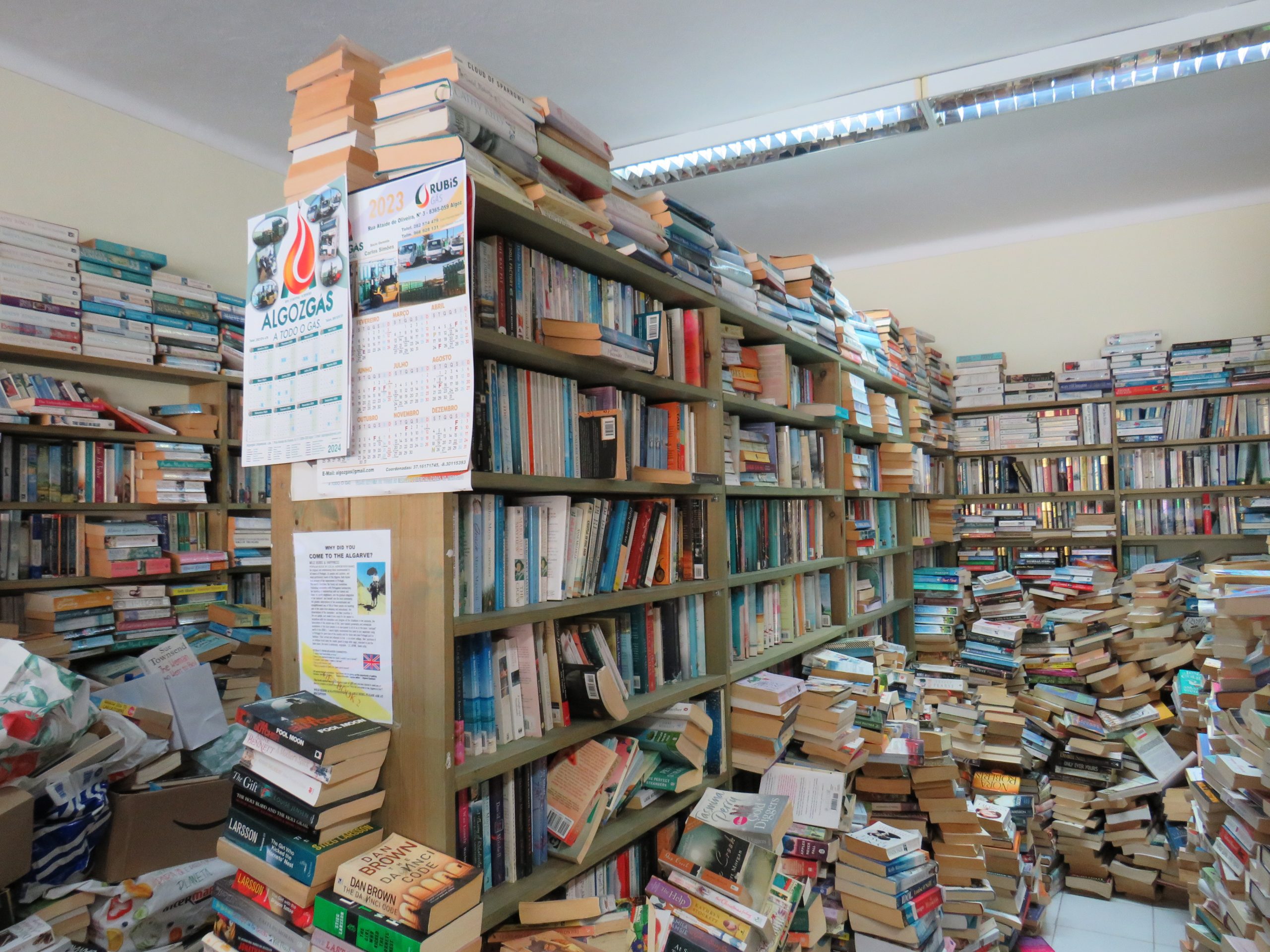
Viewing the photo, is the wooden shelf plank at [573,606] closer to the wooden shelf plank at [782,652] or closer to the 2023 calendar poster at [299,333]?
the wooden shelf plank at [782,652]

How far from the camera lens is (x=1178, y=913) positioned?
3828 millimetres

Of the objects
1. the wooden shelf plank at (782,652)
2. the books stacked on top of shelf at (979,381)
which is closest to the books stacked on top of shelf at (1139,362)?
the books stacked on top of shelf at (979,381)

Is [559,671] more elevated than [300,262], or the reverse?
[300,262]

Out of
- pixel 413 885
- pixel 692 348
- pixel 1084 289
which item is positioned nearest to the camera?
pixel 413 885

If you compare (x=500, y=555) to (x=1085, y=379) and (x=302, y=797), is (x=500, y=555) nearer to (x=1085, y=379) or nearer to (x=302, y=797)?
(x=302, y=797)

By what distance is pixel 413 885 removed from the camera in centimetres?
136

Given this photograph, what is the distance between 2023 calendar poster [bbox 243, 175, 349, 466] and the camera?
65.2 inches

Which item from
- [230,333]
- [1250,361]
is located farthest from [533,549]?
[1250,361]

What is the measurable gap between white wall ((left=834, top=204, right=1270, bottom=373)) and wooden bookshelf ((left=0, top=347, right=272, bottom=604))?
4683 mm

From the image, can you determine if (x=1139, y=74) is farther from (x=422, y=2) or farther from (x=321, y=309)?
(x=321, y=309)

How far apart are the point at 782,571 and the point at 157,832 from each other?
7.26 ft

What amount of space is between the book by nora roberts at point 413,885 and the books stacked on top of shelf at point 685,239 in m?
1.68

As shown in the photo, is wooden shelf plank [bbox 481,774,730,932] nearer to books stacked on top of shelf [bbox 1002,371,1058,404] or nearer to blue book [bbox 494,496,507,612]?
blue book [bbox 494,496,507,612]

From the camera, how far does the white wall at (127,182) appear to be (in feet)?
10.8
